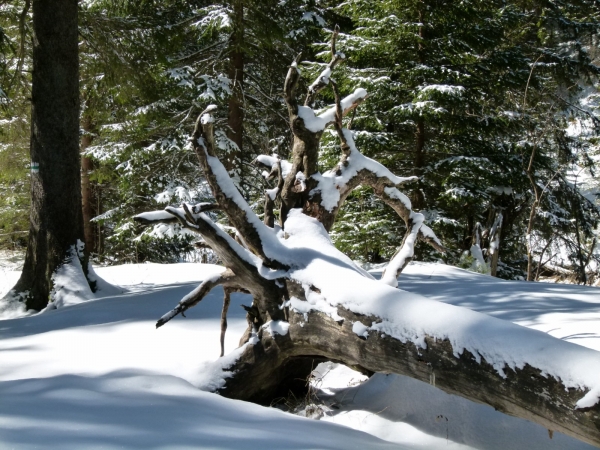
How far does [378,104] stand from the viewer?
10148 millimetres

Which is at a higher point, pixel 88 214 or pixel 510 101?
pixel 510 101

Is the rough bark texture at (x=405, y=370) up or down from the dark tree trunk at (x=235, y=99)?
down

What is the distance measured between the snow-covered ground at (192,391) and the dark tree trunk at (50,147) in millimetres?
1126

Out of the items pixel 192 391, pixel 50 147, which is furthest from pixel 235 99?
pixel 192 391

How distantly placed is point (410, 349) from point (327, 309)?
56 cm

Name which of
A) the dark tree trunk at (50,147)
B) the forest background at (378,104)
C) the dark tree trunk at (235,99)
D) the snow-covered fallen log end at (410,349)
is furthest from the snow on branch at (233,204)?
the dark tree trunk at (235,99)

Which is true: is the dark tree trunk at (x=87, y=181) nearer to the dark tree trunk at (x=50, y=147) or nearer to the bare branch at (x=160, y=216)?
the dark tree trunk at (x=50, y=147)

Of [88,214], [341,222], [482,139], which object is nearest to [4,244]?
[88,214]

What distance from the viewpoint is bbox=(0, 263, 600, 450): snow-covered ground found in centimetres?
184

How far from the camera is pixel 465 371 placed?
218 centimetres

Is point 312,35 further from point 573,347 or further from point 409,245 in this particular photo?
point 573,347

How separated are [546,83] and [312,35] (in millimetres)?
6327

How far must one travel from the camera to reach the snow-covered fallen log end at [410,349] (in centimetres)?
193

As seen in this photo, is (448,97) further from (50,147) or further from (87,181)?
(87,181)
